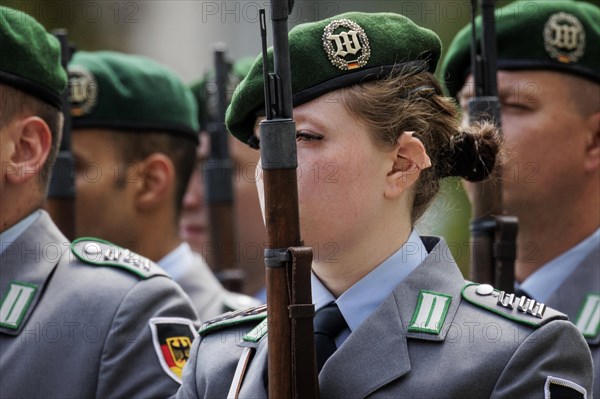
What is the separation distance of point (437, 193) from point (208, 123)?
4.23 metres

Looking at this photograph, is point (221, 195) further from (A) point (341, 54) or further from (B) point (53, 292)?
(A) point (341, 54)

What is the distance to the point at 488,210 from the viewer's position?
4973 mm

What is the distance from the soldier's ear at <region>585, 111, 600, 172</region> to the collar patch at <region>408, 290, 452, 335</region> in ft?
6.36

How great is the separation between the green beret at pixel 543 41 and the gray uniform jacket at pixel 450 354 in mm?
1992

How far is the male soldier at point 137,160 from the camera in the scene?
6.18 metres

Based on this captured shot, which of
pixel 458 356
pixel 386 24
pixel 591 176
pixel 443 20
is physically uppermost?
pixel 443 20

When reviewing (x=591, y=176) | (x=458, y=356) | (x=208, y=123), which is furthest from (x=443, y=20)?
(x=458, y=356)

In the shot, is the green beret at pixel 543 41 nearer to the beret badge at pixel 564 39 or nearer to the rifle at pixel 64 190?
the beret badge at pixel 564 39

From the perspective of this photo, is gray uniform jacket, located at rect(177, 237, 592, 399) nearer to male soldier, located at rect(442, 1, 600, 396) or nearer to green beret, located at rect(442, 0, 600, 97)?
male soldier, located at rect(442, 1, 600, 396)

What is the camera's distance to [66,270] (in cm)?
425

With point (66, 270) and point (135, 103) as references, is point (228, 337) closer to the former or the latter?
point (66, 270)

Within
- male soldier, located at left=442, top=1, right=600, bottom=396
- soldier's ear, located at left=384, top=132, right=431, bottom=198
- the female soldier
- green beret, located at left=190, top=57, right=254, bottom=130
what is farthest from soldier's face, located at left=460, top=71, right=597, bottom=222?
green beret, located at left=190, top=57, right=254, bottom=130

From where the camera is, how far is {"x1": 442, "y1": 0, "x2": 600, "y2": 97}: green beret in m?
5.30

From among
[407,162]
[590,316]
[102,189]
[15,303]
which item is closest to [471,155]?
[407,162]
